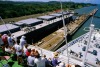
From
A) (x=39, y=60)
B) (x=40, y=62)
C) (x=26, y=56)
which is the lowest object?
(x=26, y=56)

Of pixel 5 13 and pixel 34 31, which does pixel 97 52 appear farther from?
pixel 5 13

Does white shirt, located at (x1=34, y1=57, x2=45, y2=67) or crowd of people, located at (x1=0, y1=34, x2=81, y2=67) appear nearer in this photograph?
white shirt, located at (x1=34, y1=57, x2=45, y2=67)

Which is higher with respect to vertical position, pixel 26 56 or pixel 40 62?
pixel 40 62

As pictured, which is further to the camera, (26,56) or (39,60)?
(26,56)

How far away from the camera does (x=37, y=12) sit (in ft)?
327

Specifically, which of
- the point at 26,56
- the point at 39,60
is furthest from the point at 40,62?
the point at 26,56

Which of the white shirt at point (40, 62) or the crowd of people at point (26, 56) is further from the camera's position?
the crowd of people at point (26, 56)

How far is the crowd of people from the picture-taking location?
8273mm

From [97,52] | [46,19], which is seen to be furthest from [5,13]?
[97,52]

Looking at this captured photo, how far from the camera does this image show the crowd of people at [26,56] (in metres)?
8.27

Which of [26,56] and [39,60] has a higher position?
[39,60]

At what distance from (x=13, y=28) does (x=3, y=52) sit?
97.0ft

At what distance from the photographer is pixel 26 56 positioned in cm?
979

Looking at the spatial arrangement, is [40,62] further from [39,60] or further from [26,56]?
[26,56]
